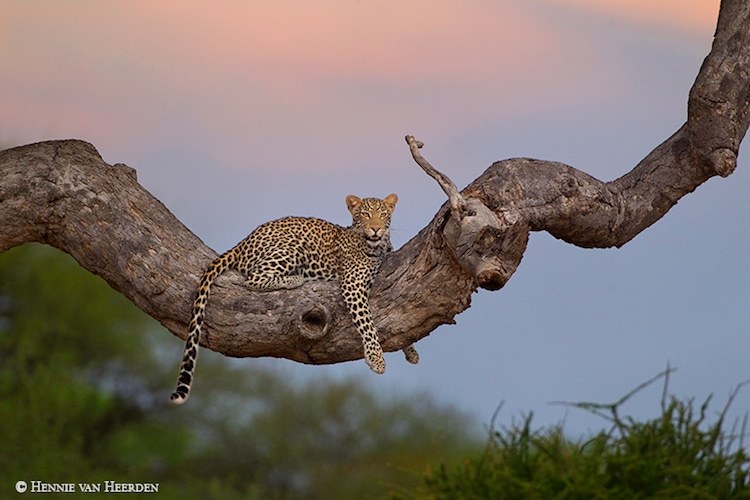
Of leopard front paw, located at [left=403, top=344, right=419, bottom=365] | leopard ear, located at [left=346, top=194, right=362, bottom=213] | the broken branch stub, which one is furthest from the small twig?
leopard front paw, located at [left=403, top=344, right=419, bottom=365]

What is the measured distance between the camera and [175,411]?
18.9m

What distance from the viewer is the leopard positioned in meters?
7.91

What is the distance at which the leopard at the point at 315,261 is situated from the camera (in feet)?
26.0

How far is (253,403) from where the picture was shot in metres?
19.5

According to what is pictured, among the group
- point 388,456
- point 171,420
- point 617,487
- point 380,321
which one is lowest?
point 617,487

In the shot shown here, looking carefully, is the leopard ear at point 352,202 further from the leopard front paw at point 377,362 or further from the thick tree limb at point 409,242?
the leopard front paw at point 377,362

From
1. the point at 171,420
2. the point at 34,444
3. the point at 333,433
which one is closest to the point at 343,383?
the point at 333,433

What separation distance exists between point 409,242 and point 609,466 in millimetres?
3141

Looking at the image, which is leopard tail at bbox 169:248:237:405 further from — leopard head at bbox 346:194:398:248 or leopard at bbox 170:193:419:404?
leopard head at bbox 346:194:398:248

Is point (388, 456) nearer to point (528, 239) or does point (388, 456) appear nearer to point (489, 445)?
point (528, 239)

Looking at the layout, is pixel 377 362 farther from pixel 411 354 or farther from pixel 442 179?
pixel 442 179

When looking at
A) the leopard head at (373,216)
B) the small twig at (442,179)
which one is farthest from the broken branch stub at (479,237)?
the leopard head at (373,216)

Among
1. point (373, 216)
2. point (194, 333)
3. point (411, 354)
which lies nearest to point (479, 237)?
point (373, 216)

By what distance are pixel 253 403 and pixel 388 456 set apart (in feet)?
8.62
